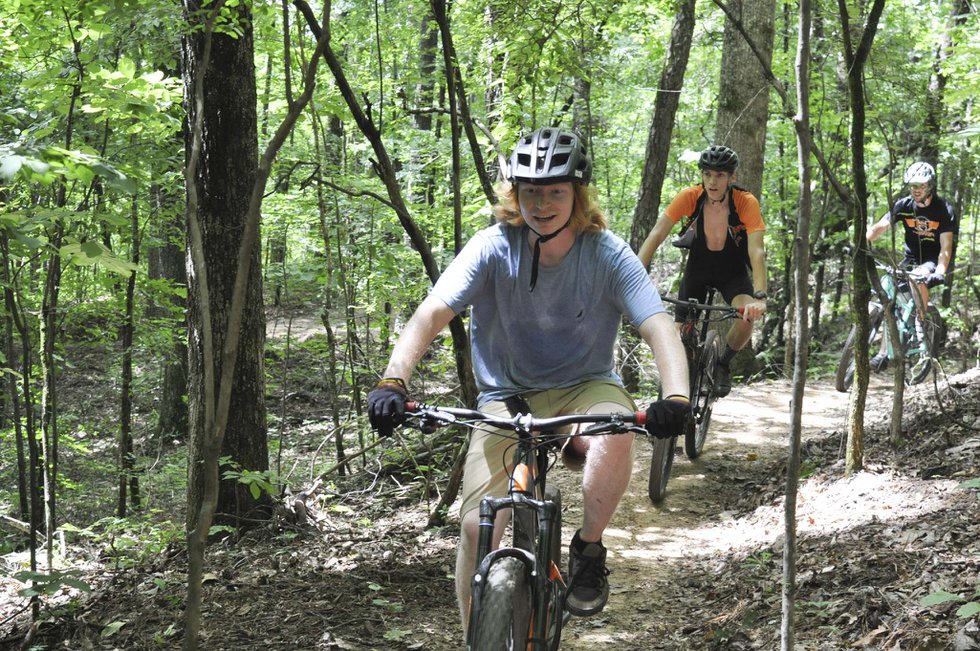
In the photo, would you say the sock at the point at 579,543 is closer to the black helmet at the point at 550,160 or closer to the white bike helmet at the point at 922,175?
the black helmet at the point at 550,160

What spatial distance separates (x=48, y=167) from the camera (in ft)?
8.80

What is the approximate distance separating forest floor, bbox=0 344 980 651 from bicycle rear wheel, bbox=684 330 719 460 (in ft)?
1.38

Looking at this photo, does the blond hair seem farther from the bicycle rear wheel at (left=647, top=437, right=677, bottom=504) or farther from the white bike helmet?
the white bike helmet

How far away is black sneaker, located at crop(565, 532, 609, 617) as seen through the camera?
352 cm

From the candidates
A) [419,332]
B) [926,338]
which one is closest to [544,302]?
[419,332]

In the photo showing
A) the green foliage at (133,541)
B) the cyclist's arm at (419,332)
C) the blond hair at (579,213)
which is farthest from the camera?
the green foliage at (133,541)

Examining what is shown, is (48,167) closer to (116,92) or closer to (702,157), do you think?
(116,92)

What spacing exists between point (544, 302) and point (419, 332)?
568mm

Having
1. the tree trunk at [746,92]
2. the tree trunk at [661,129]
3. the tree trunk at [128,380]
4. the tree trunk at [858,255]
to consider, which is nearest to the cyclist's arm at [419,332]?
the tree trunk at [858,255]

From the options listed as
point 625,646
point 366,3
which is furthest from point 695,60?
point 625,646

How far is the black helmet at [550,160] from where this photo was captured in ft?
11.3

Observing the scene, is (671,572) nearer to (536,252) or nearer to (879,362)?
(536,252)

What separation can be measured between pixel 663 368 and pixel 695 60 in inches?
736

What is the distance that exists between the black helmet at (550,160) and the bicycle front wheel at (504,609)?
5.10 ft
